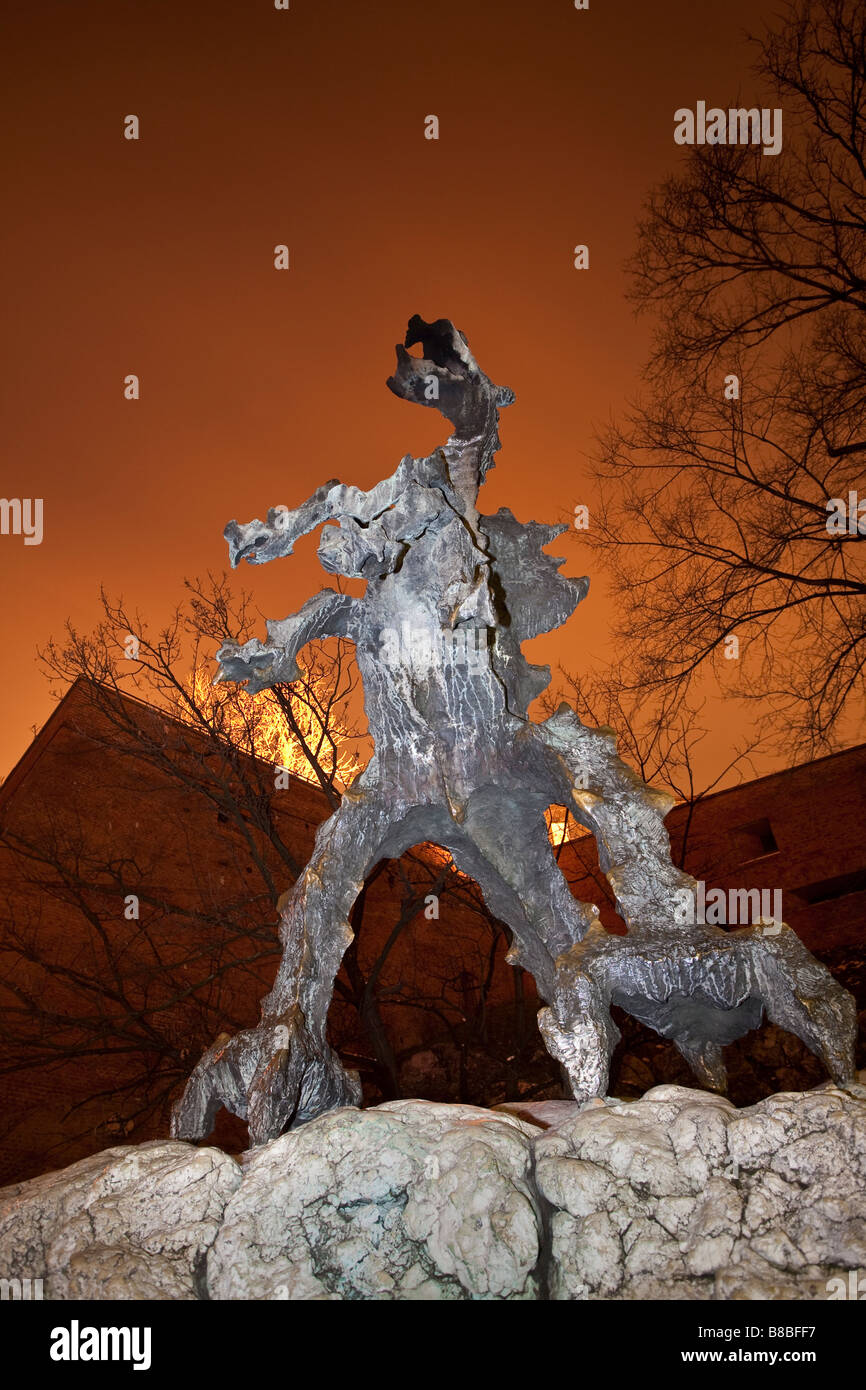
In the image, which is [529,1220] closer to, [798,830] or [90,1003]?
[90,1003]

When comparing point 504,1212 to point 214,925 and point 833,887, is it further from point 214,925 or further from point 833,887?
point 833,887

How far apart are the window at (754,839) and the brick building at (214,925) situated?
0.05 m

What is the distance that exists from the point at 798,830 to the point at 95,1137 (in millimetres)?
12882

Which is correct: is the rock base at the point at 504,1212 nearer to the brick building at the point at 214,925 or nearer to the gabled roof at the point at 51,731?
the brick building at the point at 214,925

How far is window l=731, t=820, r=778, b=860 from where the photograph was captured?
19.8 meters

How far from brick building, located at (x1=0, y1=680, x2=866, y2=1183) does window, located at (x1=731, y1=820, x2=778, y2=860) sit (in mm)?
46

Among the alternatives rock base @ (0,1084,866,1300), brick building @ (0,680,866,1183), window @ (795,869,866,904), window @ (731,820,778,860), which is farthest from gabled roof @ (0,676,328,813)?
rock base @ (0,1084,866,1300)

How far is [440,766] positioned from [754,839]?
16.7 meters

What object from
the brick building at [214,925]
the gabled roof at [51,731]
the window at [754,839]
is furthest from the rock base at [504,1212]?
the window at [754,839]

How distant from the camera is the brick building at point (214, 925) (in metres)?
12.7

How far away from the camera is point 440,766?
15.6ft

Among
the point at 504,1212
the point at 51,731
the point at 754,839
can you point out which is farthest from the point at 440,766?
the point at 754,839

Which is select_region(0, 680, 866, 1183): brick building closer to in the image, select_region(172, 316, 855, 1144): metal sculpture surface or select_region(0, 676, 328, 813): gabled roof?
select_region(0, 676, 328, 813): gabled roof

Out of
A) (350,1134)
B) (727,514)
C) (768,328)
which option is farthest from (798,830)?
(350,1134)
